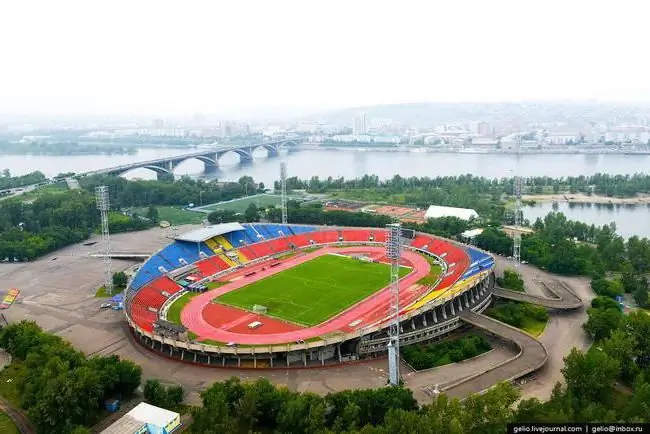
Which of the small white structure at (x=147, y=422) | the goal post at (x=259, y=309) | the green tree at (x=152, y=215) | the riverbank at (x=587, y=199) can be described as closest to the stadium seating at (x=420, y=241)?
the goal post at (x=259, y=309)

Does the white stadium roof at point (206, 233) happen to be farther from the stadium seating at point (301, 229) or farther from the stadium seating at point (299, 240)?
the stadium seating at point (301, 229)

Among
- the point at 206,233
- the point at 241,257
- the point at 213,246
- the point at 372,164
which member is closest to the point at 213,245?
the point at 213,246

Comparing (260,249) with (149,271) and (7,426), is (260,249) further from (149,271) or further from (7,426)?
(7,426)

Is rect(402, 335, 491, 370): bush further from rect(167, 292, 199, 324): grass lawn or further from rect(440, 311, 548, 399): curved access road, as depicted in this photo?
rect(167, 292, 199, 324): grass lawn

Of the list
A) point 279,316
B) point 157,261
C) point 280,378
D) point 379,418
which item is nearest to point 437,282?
point 279,316

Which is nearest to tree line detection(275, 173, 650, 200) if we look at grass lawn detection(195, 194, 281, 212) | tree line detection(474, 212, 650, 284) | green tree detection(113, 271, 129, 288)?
grass lawn detection(195, 194, 281, 212)
